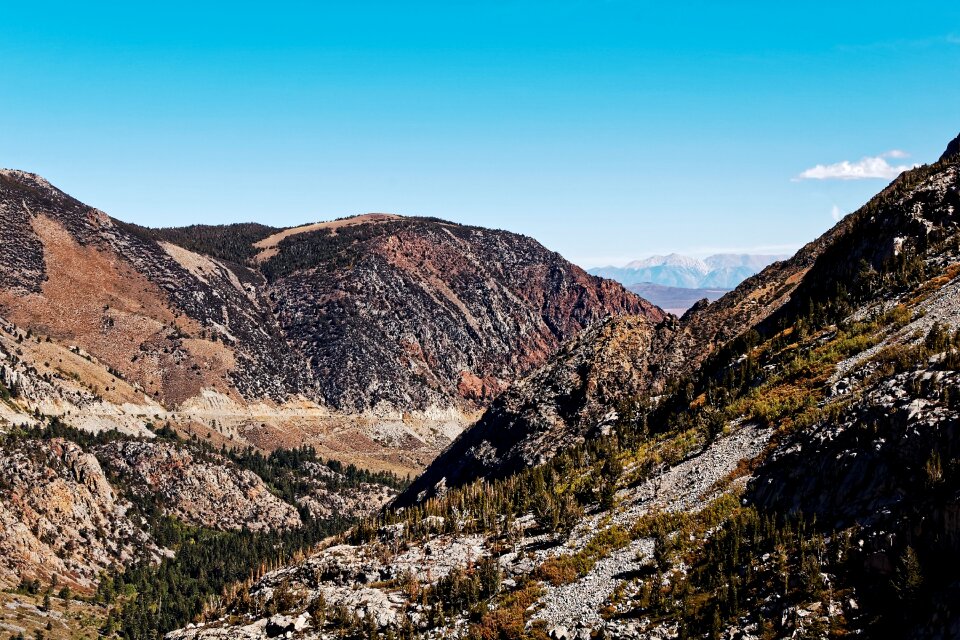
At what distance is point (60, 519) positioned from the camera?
6427 inches

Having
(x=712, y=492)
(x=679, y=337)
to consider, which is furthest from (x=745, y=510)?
(x=679, y=337)

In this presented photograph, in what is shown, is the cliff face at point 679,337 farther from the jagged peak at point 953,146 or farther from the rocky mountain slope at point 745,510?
the jagged peak at point 953,146

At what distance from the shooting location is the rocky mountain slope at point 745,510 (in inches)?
1687

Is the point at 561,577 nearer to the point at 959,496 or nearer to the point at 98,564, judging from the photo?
the point at 959,496

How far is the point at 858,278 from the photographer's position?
8812cm

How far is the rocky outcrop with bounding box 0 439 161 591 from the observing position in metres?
149

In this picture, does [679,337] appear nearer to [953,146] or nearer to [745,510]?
[745,510]

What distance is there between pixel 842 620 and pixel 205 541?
172114 mm

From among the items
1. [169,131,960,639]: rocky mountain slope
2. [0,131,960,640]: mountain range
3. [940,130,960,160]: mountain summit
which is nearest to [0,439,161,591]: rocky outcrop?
[0,131,960,640]: mountain range

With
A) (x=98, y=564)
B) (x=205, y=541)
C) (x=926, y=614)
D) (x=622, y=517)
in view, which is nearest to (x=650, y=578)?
(x=622, y=517)

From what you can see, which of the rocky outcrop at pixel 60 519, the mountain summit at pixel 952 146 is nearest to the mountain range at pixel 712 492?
the rocky outcrop at pixel 60 519

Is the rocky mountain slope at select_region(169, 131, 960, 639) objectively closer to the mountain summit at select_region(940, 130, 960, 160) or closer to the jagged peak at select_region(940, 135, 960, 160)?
the mountain summit at select_region(940, 130, 960, 160)

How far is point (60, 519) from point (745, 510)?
155669mm

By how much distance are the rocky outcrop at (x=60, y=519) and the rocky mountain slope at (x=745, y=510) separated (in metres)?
97.6
